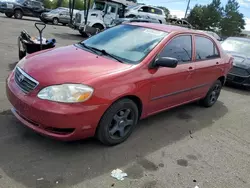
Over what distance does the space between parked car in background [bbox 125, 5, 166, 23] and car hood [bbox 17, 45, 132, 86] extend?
16452 millimetres

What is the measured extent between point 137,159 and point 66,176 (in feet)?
3.08

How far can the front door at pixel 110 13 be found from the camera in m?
16.5

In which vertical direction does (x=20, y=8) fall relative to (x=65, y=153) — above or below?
above

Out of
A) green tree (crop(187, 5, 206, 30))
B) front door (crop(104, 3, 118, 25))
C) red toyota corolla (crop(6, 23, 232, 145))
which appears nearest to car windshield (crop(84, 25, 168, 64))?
red toyota corolla (crop(6, 23, 232, 145))

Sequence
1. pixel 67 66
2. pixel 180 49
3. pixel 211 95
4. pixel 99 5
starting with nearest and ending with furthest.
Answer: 1. pixel 67 66
2. pixel 180 49
3. pixel 211 95
4. pixel 99 5

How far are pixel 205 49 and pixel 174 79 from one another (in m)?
1.33

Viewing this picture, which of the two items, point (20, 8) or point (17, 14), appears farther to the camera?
point (20, 8)

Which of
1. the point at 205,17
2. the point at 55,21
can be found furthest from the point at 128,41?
the point at 205,17

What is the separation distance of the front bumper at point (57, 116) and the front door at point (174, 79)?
1059mm

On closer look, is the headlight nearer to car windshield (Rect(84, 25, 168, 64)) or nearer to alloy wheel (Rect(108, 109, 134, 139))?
alloy wheel (Rect(108, 109, 134, 139))

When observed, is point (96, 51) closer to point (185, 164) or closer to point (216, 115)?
point (185, 164)

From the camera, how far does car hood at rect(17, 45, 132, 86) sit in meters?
3.09

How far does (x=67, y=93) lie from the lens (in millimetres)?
2963

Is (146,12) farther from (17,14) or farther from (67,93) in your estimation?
(67,93)
